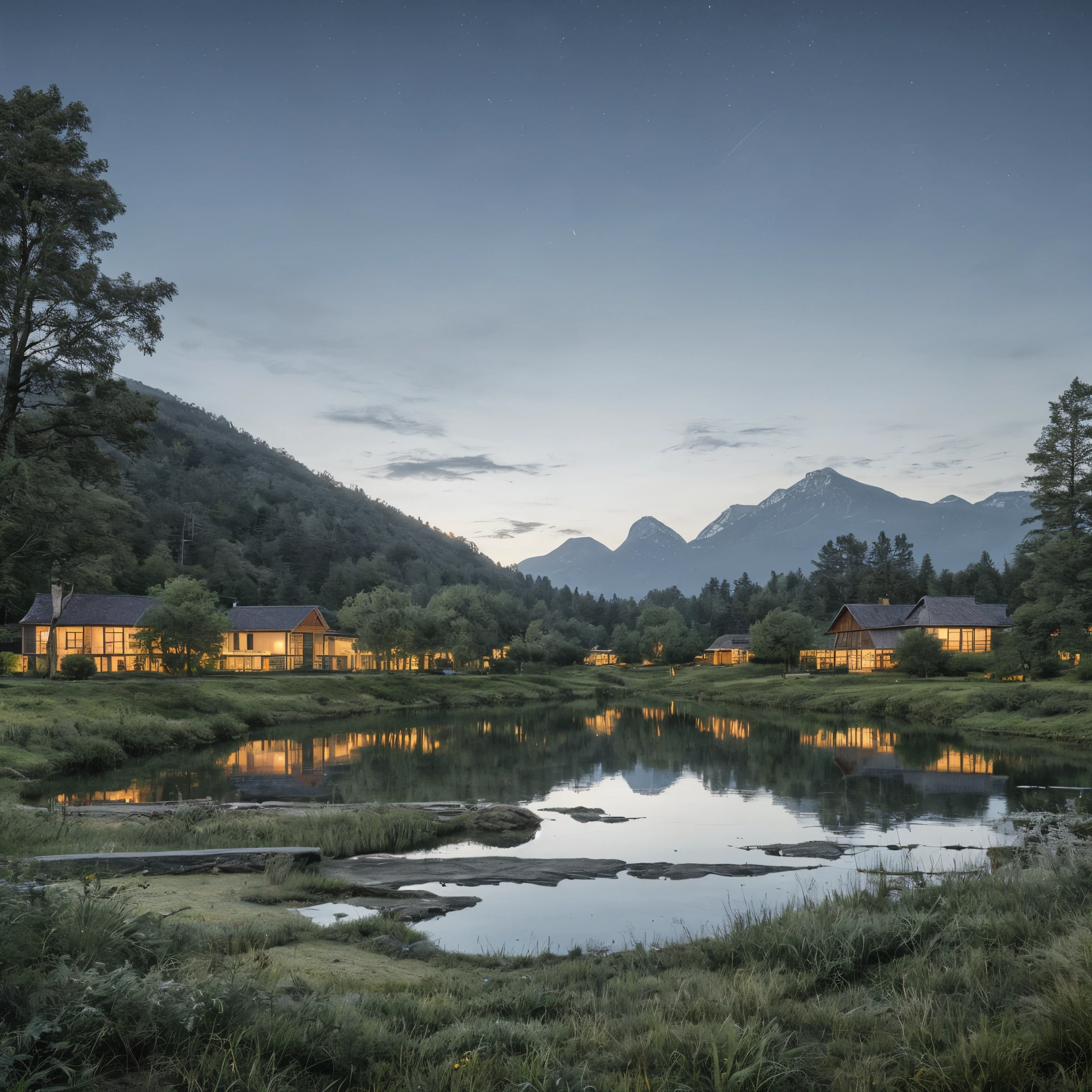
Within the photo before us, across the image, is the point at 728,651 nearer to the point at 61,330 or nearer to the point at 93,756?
the point at 93,756

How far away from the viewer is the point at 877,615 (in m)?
91.0

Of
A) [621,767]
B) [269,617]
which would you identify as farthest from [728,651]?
[621,767]

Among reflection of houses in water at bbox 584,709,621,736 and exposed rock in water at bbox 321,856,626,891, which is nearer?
exposed rock in water at bbox 321,856,626,891

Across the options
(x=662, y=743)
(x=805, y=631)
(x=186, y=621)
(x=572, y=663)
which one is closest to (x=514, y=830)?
(x=662, y=743)

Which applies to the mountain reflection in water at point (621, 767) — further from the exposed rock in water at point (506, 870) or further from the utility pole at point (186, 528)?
the utility pole at point (186, 528)

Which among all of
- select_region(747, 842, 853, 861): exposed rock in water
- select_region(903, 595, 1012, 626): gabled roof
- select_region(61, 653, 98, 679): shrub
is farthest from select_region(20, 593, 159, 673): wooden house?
select_region(903, 595, 1012, 626): gabled roof

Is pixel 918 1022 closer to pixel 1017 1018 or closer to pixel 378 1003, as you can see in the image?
pixel 1017 1018

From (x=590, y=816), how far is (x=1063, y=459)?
53923 millimetres

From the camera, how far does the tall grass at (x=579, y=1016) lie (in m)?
5.23

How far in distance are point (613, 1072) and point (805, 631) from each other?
96.4m

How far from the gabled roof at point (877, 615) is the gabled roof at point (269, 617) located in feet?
215

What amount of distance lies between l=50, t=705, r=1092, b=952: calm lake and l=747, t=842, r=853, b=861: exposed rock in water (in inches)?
16.7

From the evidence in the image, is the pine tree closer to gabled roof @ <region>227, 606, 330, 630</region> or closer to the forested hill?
gabled roof @ <region>227, 606, 330, 630</region>

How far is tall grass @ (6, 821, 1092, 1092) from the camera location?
523 centimetres
